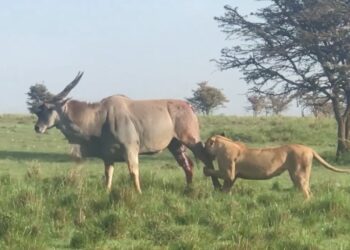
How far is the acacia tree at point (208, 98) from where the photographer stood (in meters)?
79.2

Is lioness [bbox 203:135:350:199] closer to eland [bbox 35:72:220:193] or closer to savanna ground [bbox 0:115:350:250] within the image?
savanna ground [bbox 0:115:350:250]

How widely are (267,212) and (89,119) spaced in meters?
4.48

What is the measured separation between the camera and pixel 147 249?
29.3 feet

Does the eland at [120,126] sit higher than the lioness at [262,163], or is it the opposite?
the eland at [120,126]

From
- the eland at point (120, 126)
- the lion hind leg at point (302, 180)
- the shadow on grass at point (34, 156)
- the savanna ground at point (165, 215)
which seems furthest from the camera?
the shadow on grass at point (34, 156)

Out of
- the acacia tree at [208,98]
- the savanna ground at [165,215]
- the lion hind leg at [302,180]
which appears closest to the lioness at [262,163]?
the lion hind leg at [302,180]

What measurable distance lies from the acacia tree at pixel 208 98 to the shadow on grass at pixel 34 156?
54.2 metres

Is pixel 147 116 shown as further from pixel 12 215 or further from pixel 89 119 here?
pixel 12 215

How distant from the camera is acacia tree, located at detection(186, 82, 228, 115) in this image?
7925 centimetres

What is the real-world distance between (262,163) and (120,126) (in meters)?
2.70

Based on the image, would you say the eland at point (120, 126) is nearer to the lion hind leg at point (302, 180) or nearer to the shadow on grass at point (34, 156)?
the lion hind leg at point (302, 180)

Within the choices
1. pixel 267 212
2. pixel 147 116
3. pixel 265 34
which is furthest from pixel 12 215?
pixel 265 34

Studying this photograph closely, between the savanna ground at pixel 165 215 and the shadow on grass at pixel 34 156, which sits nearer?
the savanna ground at pixel 165 215

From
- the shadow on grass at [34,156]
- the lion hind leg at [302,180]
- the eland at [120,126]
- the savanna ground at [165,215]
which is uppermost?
the eland at [120,126]
